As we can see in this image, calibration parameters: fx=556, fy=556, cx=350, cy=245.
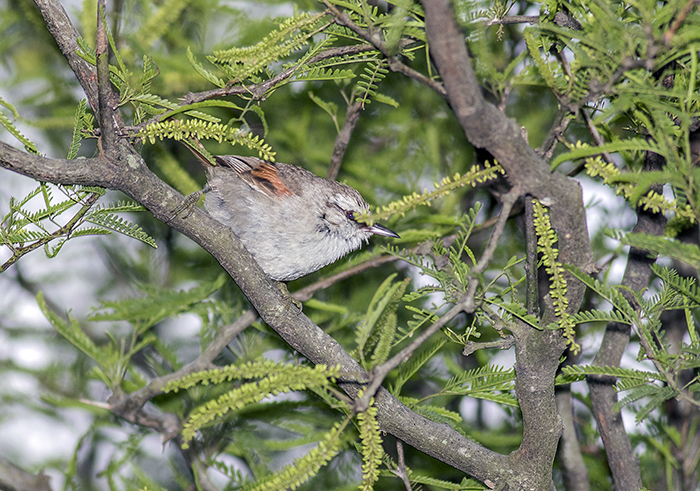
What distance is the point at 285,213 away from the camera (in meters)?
3.67

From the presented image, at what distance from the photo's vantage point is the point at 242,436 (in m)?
3.97

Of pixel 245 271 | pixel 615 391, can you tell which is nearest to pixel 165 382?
pixel 245 271

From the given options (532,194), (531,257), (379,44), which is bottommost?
(531,257)

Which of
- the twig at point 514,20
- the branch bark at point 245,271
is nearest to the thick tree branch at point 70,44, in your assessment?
the branch bark at point 245,271

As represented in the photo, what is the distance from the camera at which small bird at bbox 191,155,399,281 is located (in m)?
3.58

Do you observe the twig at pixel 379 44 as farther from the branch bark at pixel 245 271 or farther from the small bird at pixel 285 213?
the small bird at pixel 285 213

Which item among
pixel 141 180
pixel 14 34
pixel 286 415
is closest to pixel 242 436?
pixel 286 415

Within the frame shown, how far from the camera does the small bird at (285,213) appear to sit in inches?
141

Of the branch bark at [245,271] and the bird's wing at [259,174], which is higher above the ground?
the bird's wing at [259,174]

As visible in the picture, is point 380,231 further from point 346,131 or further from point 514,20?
point 514,20

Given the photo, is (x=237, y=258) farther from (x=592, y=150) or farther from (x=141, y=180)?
(x=592, y=150)

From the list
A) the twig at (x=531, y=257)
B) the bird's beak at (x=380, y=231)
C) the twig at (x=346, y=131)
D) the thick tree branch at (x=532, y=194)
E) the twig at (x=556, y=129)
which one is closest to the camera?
the thick tree branch at (x=532, y=194)

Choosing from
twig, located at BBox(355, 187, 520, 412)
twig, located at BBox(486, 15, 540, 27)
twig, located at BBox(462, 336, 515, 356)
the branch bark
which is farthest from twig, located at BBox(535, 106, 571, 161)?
the branch bark

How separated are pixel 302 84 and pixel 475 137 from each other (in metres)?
3.26
